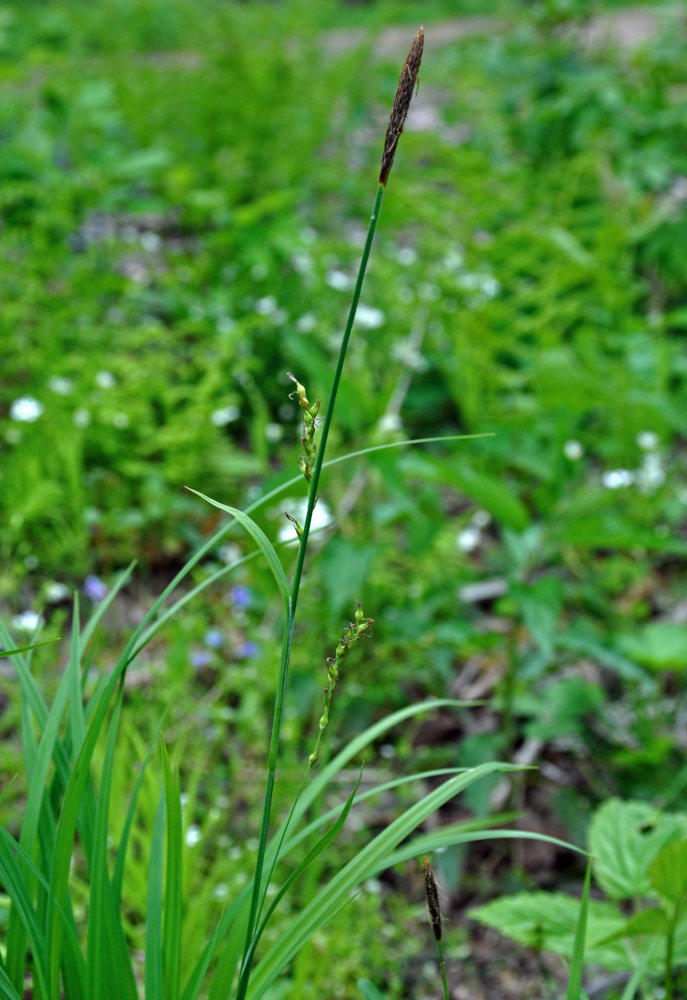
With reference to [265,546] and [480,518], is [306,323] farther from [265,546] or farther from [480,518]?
[265,546]

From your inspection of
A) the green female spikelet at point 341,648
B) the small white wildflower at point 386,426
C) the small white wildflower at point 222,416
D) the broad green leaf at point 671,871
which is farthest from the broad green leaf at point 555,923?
the small white wildflower at point 222,416

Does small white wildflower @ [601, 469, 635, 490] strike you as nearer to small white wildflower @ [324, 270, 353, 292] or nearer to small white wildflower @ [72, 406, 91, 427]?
small white wildflower @ [324, 270, 353, 292]

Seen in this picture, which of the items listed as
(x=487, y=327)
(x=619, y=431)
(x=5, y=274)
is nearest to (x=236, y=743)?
(x=619, y=431)

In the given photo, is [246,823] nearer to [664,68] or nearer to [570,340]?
[570,340]

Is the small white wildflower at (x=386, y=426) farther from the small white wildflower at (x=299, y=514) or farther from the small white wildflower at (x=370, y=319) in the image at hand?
the small white wildflower at (x=370, y=319)

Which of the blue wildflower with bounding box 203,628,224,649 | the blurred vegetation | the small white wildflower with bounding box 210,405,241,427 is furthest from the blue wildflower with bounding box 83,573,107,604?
the small white wildflower with bounding box 210,405,241,427
